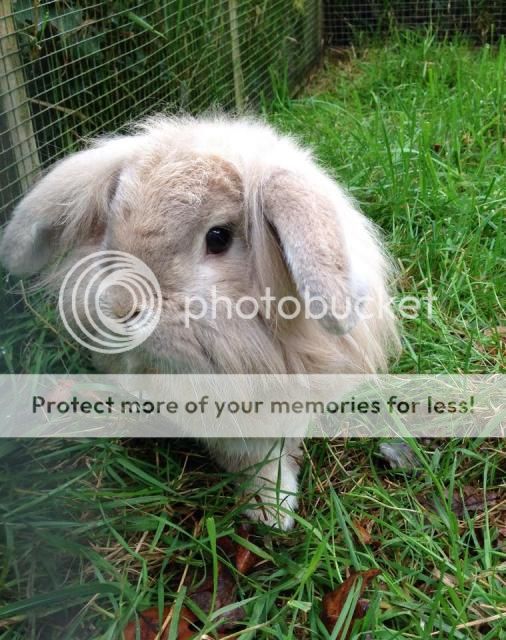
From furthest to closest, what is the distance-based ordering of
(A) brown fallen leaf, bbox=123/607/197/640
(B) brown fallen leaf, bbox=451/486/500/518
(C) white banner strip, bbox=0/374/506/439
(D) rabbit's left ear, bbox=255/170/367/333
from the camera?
1. (B) brown fallen leaf, bbox=451/486/500/518
2. (C) white banner strip, bbox=0/374/506/439
3. (A) brown fallen leaf, bbox=123/607/197/640
4. (D) rabbit's left ear, bbox=255/170/367/333

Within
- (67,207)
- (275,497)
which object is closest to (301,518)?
(275,497)

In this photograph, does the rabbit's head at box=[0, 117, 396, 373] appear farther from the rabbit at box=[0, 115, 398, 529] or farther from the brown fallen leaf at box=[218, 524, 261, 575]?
the brown fallen leaf at box=[218, 524, 261, 575]

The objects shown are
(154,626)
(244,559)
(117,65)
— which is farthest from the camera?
(117,65)

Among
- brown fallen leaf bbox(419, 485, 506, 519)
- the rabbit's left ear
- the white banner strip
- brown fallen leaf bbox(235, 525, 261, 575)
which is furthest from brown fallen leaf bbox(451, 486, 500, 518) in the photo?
the rabbit's left ear

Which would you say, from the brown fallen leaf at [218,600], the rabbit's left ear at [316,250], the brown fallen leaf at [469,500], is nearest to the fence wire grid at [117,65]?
the rabbit's left ear at [316,250]

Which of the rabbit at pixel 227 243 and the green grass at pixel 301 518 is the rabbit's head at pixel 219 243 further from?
the green grass at pixel 301 518

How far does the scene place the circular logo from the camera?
1.32 metres

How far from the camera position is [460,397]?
1.99 meters

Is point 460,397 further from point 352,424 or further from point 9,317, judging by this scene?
point 9,317

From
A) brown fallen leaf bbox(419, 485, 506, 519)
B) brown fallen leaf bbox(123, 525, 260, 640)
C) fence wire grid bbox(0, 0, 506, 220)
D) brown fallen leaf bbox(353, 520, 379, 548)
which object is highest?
fence wire grid bbox(0, 0, 506, 220)

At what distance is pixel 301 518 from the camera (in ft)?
5.24

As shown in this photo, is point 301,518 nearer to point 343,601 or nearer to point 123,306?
point 343,601

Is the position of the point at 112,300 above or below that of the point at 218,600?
above

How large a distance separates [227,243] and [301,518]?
669mm
